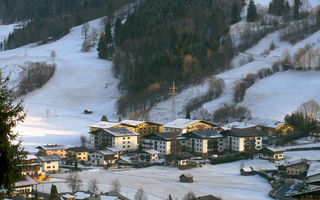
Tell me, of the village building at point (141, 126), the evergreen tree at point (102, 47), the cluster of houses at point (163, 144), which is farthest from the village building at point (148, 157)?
the evergreen tree at point (102, 47)

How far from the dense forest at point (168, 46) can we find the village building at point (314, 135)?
15.5 meters

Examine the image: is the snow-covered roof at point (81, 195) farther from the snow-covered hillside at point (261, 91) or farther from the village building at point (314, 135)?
the snow-covered hillside at point (261, 91)

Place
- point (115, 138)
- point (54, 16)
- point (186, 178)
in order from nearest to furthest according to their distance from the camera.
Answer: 1. point (186, 178)
2. point (115, 138)
3. point (54, 16)

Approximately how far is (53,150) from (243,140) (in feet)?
34.3

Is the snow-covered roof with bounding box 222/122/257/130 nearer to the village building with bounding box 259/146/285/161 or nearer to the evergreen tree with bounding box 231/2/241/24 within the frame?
the village building with bounding box 259/146/285/161

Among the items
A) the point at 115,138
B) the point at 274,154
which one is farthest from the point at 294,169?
the point at 115,138

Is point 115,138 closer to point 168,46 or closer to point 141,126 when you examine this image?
point 141,126

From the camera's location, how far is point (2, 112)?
17.8 feet

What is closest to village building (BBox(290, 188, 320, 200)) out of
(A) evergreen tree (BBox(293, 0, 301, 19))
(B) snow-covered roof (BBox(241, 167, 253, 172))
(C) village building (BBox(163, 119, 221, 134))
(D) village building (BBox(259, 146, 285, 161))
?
(B) snow-covered roof (BBox(241, 167, 253, 172))

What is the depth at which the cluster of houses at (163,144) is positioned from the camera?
84.9 feet

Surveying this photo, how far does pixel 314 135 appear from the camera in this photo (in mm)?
28828

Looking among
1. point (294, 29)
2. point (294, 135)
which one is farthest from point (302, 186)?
point (294, 29)

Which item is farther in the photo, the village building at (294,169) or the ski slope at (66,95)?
the ski slope at (66,95)

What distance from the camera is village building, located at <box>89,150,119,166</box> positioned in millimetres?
25812
